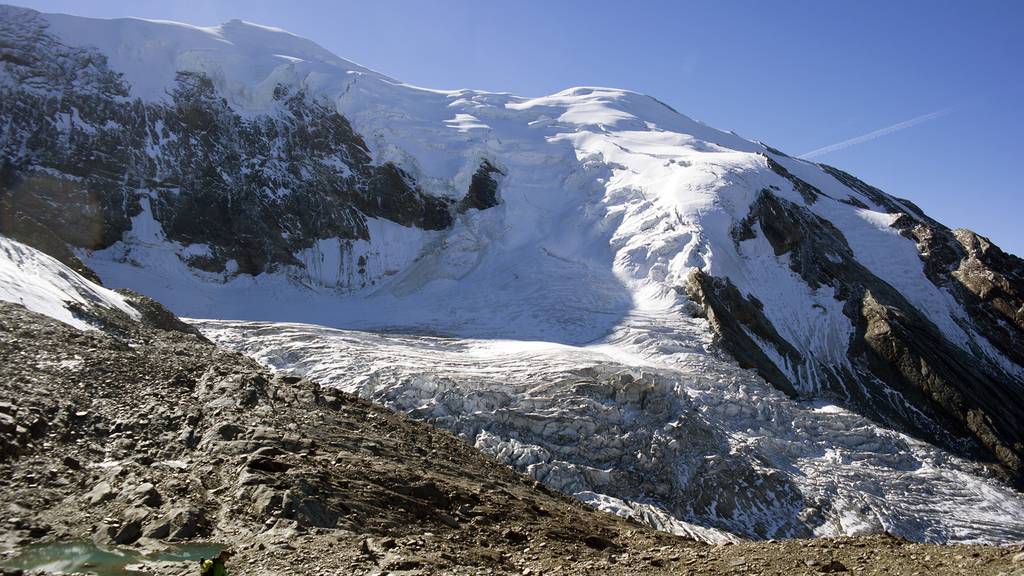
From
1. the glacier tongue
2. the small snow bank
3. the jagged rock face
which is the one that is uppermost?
→ the jagged rock face

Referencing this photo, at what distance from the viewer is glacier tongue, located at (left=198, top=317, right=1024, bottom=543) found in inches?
773

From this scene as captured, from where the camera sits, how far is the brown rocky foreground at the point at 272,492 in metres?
8.57

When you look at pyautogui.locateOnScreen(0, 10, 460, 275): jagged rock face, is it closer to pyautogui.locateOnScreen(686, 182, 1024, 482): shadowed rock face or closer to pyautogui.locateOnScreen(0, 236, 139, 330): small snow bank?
pyautogui.locateOnScreen(0, 236, 139, 330): small snow bank

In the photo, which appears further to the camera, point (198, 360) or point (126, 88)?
point (126, 88)

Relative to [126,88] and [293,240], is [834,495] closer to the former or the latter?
[293,240]

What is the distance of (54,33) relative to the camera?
41.3 meters

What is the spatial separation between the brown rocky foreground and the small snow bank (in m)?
1.07

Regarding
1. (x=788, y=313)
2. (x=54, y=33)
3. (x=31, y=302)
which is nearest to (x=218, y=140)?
(x=54, y=33)

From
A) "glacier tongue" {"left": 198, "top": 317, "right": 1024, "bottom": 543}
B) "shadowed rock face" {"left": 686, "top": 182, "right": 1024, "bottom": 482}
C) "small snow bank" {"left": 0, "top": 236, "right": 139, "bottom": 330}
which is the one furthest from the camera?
"shadowed rock face" {"left": 686, "top": 182, "right": 1024, "bottom": 482}

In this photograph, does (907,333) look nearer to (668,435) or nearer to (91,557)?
(668,435)

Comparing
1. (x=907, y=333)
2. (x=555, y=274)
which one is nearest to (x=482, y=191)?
(x=555, y=274)

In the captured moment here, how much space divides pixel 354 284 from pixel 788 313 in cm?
2116

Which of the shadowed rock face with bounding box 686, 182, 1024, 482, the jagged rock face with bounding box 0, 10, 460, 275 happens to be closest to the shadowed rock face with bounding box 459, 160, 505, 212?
the jagged rock face with bounding box 0, 10, 460, 275

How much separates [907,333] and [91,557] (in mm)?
32335
